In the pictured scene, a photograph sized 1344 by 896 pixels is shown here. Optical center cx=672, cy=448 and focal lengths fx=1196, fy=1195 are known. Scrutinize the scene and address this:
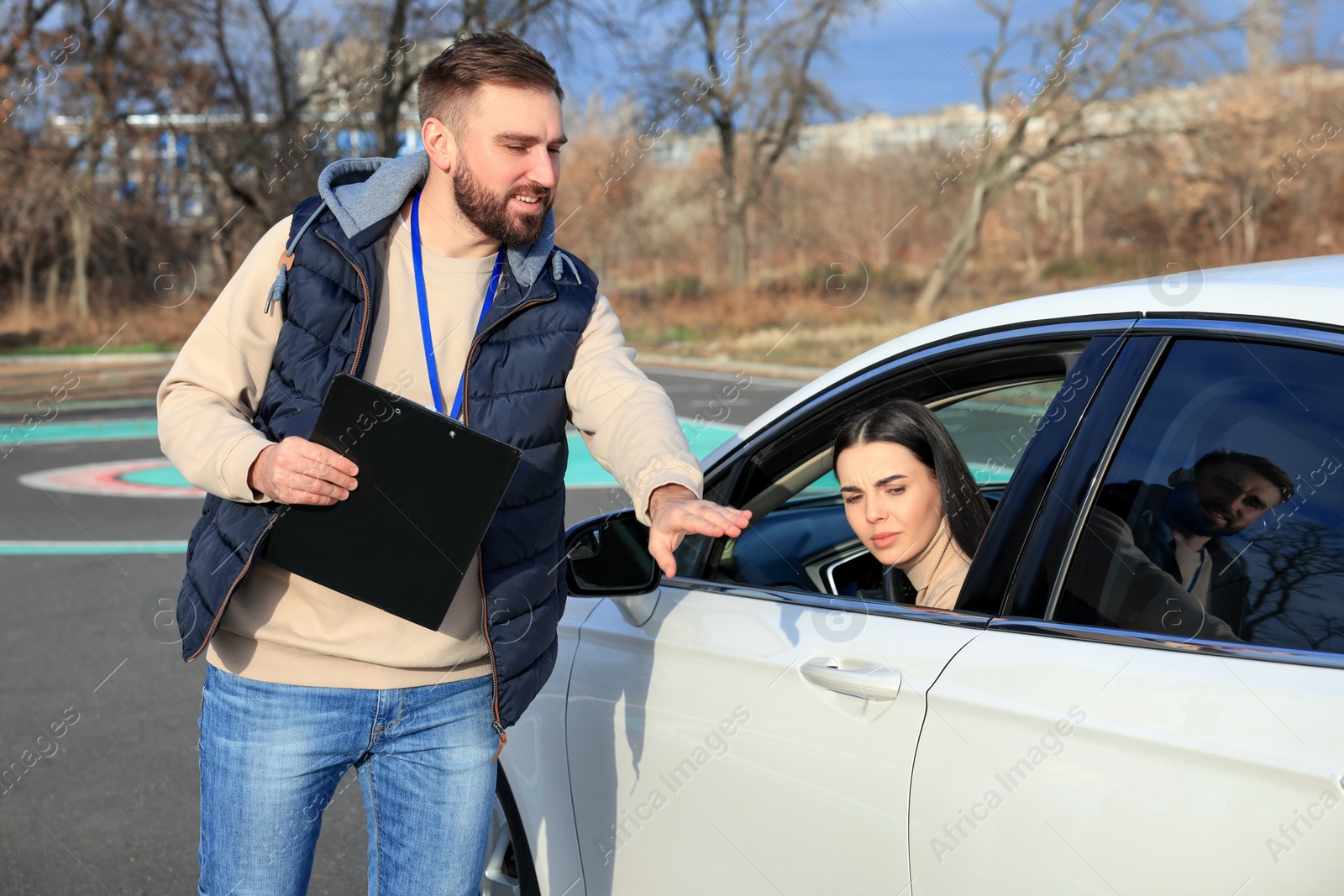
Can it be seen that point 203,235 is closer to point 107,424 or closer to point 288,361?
point 107,424

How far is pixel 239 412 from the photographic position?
82.2 inches

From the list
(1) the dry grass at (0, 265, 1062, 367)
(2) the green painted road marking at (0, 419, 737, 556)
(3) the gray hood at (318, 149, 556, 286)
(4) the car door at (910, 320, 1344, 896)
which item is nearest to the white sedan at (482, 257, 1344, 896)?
(4) the car door at (910, 320, 1344, 896)

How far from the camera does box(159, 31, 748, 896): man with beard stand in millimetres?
2092

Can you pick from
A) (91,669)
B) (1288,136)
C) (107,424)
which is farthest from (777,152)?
(91,669)

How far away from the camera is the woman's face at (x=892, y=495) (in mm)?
2523

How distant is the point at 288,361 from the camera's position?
2102 mm

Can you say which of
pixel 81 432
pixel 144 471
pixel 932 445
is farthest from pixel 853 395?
pixel 81 432

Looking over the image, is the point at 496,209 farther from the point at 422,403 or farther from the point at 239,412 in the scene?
the point at 239,412

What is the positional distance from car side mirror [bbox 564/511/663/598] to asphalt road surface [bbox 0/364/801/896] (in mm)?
1729

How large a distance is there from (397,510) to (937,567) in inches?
45.4

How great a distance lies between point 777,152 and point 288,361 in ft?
110

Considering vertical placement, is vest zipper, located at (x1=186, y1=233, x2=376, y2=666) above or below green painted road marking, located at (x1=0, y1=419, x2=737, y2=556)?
above

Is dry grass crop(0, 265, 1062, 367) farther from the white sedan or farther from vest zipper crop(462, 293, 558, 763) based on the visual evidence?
vest zipper crop(462, 293, 558, 763)

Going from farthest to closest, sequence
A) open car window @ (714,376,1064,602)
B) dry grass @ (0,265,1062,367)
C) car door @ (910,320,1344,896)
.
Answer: dry grass @ (0,265,1062,367) → open car window @ (714,376,1064,602) → car door @ (910,320,1344,896)
